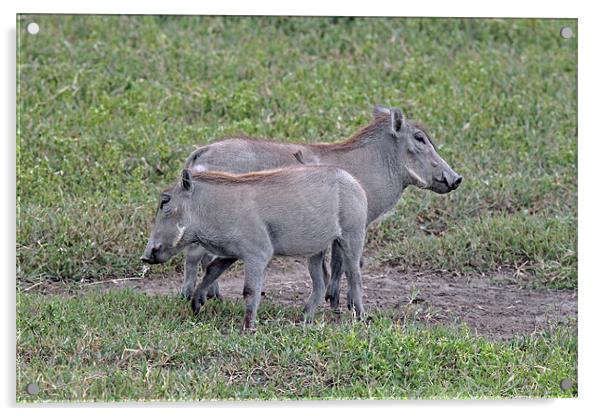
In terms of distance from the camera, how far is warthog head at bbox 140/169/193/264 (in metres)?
8.18

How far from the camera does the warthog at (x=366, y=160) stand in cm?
888

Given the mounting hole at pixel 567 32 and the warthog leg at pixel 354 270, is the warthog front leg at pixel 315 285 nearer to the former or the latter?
the warthog leg at pixel 354 270

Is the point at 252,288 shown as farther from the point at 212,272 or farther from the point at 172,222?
the point at 172,222

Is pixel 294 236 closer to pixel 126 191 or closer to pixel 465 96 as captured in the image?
pixel 126 191

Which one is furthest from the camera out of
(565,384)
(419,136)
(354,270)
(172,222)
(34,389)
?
(419,136)

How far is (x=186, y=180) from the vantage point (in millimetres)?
8141

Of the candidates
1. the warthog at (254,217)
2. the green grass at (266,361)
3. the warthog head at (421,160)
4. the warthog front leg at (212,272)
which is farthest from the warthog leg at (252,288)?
the warthog head at (421,160)

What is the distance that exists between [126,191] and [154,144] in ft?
2.35

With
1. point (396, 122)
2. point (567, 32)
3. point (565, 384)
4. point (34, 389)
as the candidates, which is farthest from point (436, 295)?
point (34, 389)

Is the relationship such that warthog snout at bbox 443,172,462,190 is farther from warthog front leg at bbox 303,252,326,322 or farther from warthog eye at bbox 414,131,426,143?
warthog front leg at bbox 303,252,326,322

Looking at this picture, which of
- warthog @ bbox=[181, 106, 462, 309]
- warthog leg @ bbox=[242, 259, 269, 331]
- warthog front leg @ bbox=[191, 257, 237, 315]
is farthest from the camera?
warthog @ bbox=[181, 106, 462, 309]

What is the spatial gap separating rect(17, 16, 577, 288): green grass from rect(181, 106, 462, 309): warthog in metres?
0.91

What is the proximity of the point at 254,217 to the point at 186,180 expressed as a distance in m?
0.47

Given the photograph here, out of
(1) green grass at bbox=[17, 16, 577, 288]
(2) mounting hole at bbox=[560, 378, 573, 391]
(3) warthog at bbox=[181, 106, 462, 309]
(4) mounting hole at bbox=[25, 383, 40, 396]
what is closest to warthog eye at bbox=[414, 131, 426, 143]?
(3) warthog at bbox=[181, 106, 462, 309]
